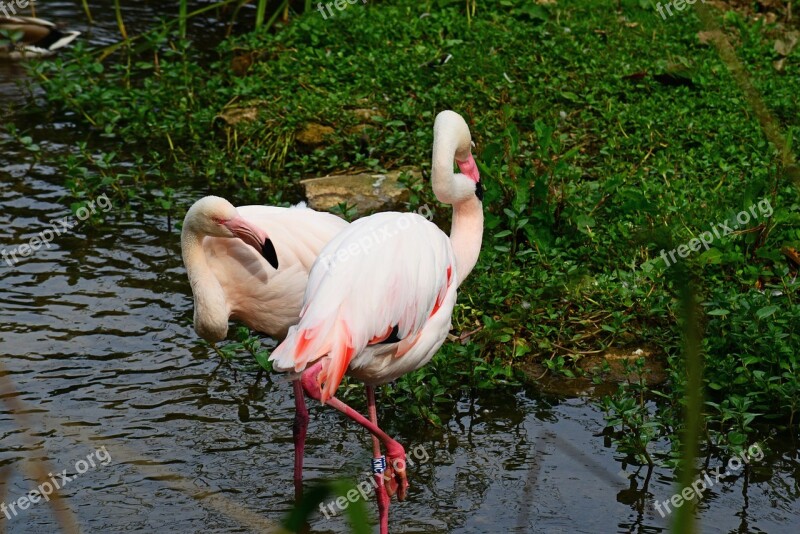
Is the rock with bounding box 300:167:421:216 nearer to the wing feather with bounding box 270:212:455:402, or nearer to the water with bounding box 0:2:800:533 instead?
the water with bounding box 0:2:800:533

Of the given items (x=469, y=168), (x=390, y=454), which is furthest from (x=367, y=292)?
(x=469, y=168)

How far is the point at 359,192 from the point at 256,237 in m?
2.12

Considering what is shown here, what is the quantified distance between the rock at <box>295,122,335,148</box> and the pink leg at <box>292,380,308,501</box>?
3007mm

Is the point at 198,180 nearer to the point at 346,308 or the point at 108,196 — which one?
the point at 108,196

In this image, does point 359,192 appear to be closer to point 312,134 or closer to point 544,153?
point 312,134

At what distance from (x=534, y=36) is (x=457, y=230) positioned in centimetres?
400

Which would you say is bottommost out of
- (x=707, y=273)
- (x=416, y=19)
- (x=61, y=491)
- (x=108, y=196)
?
(x=61, y=491)

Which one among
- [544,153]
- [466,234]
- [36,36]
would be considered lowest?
[36,36]

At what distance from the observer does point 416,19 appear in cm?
807

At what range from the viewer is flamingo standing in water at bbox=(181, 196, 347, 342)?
4.24 m

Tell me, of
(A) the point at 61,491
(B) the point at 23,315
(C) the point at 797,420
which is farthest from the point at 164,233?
(C) the point at 797,420

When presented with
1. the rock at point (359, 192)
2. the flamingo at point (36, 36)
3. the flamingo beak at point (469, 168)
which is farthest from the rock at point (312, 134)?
the flamingo at point (36, 36)

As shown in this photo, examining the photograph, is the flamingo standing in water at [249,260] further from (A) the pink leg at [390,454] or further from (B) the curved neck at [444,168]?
(A) the pink leg at [390,454]

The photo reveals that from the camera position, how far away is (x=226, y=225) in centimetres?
424
